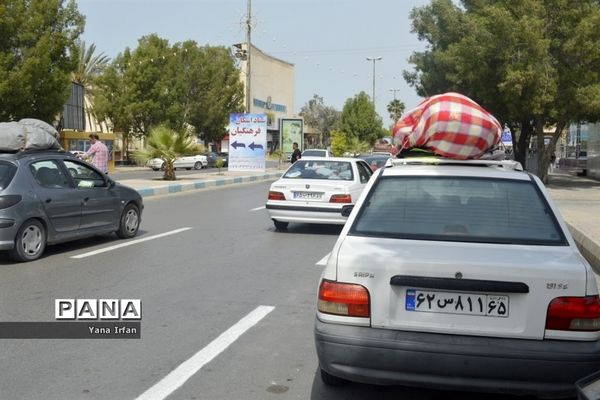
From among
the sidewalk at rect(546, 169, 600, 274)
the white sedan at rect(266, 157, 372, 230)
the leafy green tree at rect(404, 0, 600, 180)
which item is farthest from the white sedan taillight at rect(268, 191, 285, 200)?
the leafy green tree at rect(404, 0, 600, 180)

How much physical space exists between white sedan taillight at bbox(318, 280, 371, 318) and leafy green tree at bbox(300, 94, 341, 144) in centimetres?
9513

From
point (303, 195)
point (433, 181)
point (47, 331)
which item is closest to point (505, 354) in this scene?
point (433, 181)

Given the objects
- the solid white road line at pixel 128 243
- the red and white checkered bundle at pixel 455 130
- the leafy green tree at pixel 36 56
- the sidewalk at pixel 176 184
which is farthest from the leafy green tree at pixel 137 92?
the red and white checkered bundle at pixel 455 130

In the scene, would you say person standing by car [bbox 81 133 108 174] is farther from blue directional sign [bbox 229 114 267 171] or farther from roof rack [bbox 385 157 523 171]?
blue directional sign [bbox 229 114 267 171]

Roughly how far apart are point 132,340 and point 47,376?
90cm

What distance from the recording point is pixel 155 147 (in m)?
25.3

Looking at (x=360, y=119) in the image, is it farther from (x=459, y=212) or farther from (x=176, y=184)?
(x=459, y=212)

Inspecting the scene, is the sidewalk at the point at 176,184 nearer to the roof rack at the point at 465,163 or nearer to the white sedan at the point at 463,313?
the roof rack at the point at 465,163

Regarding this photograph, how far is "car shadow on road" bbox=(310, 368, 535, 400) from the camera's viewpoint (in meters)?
4.14

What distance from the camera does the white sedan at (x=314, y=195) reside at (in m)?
11.6

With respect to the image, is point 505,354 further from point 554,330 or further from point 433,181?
point 433,181

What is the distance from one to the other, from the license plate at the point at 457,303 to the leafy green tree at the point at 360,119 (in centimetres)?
7505

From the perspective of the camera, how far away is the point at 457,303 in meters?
3.52

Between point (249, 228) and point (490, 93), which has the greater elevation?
point (490, 93)
